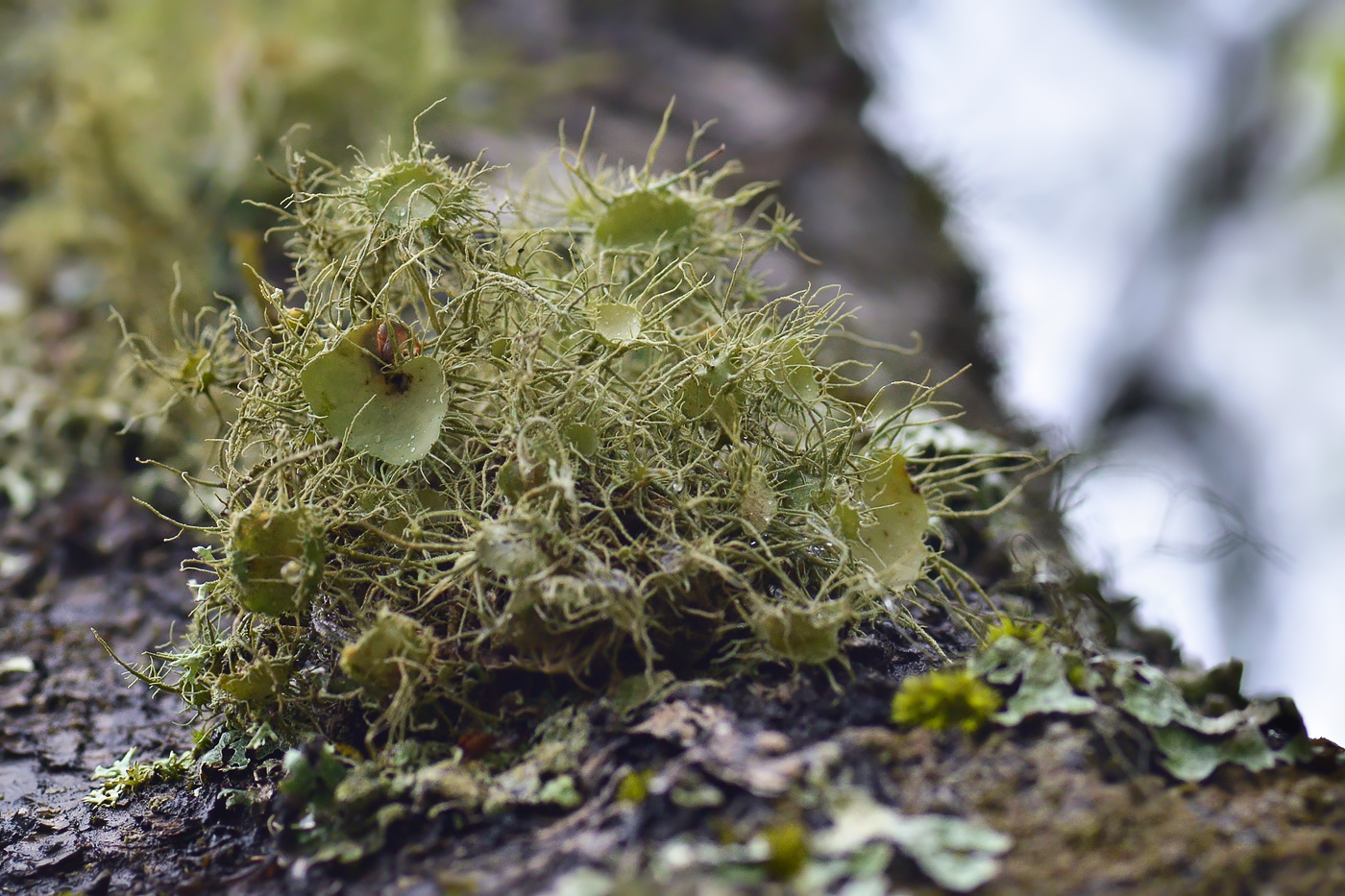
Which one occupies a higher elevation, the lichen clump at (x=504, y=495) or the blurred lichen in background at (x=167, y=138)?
the blurred lichen in background at (x=167, y=138)

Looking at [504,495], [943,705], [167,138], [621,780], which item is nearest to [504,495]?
[504,495]

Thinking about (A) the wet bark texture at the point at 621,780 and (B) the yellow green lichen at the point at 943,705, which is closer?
(A) the wet bark texture at the point at 621,780

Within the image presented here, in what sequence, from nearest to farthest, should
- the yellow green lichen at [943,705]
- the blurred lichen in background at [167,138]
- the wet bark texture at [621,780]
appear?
the wet bark texture at [621,780] < the yellow green lichen at [943,705] < the blurred lichen in background at [167,138]

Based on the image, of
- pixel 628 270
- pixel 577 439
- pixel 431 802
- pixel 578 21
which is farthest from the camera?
pixel 578 21

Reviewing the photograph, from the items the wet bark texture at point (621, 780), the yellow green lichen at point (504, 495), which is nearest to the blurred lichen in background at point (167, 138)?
the wet bark texture at point (621, 780)

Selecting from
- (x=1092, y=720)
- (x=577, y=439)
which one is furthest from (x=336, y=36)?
(x=1092, y=720)

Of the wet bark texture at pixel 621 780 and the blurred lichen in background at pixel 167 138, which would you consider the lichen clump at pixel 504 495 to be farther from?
the blurred lichen in background at pixel 167 138

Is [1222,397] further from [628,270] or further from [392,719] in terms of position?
[392,719]
